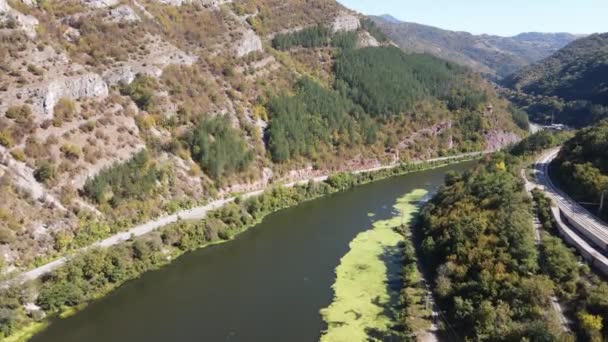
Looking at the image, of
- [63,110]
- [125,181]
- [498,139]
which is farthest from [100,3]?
[498,139]

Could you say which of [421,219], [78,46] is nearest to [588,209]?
[421,219]

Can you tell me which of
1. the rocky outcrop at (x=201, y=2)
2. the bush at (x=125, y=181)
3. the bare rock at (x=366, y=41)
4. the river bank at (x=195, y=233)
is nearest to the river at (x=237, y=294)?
the river bank at (x=195, y=233)

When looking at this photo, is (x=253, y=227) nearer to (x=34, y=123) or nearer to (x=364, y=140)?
(x=34, y=123)

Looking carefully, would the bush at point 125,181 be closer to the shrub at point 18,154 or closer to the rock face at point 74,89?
the shrub at point 18,154

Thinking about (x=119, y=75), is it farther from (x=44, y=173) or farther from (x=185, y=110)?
(x=44, y=173)

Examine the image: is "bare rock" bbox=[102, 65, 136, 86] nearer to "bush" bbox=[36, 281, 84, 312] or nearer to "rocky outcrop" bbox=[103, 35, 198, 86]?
"rocky outcrop" bbox=[103, 35, 198, 86]

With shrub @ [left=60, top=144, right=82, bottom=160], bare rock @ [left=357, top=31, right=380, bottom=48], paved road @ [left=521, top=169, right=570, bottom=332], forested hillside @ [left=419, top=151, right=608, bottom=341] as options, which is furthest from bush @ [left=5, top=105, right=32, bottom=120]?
bare rock @ [left=357, top=31, right=380, bottom=48]
